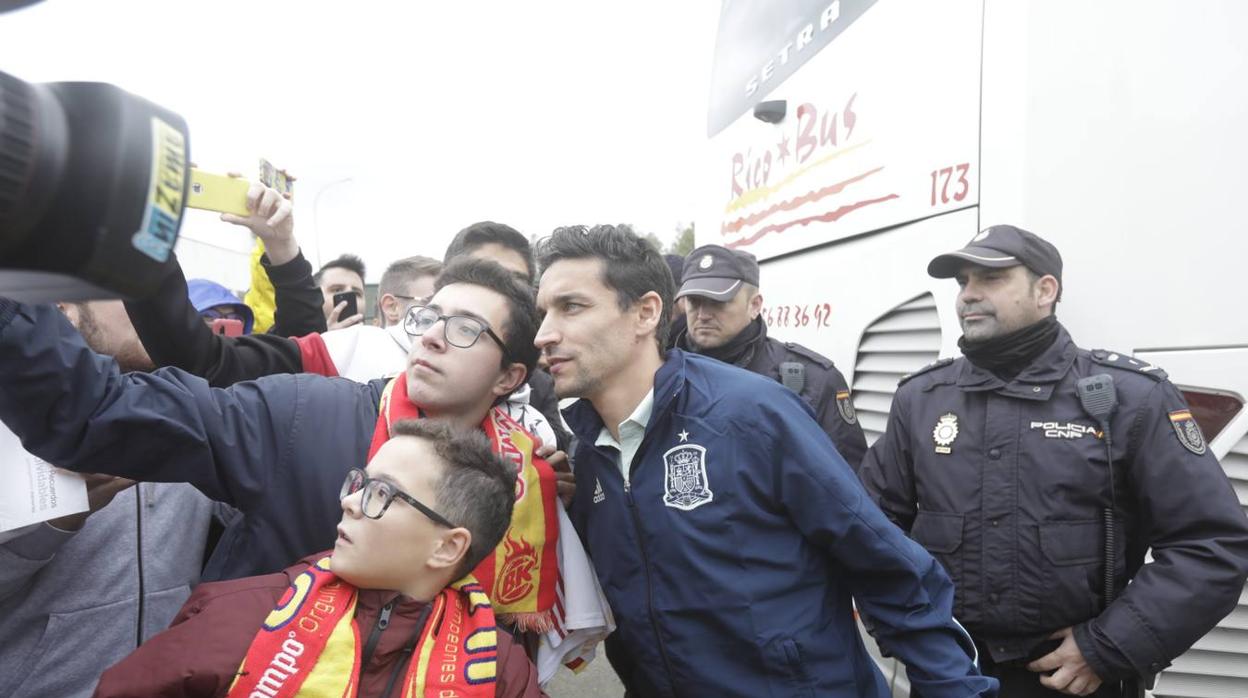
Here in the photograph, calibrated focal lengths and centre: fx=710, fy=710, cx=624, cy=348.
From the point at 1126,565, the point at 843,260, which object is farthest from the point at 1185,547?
the point at 843,260

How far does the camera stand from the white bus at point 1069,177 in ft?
6.16

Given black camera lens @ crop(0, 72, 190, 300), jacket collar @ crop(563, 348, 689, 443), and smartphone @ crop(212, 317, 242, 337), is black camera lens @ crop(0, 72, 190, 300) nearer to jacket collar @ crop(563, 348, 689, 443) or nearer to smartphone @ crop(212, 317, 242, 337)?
jacket collar @ crop(563, 348, 689, 443)

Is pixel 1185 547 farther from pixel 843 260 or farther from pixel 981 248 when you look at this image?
pixel 843 260

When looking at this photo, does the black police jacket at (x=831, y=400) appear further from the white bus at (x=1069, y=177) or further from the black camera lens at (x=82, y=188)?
the black camera lens at (x=82, y=188)

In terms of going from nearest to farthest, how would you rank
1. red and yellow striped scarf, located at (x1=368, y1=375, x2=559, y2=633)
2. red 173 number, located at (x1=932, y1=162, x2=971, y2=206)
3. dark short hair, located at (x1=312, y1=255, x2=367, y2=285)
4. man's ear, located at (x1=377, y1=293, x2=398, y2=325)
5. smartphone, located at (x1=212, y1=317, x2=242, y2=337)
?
1. red and yellow striped scarf, located at (x1=368, y1=375, x2=559, y2=633)
2. red 173 number, located at (x1=932, y1=162, x2=971, y2=206)
3. smartphone, located at (x1=212, y1=317, x2=242, y2=337)
4. man's ear, located at (x1=377, y1=293, x2=398, y2=325)
5. dark short hair, located at (x1=312, y1=255, x2=367, y2=285)

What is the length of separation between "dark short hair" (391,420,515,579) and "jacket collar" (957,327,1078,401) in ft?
5.07

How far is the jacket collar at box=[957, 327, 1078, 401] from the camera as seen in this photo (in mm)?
2062

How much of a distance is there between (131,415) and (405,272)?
2606 millimetres

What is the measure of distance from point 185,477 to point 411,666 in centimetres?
57

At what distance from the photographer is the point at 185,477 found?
1364 mm

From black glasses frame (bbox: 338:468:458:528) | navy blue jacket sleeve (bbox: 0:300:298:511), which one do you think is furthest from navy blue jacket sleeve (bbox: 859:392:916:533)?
navy blue jacket sleeve (bbox: 0:300:298:511)

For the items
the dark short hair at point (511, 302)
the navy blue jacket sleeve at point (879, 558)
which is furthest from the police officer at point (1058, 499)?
the dark short hair at point (511, 302)

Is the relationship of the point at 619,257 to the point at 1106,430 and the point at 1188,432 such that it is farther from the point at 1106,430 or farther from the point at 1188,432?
the point at 1188,432

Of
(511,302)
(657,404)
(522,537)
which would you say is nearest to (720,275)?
(511,302)
